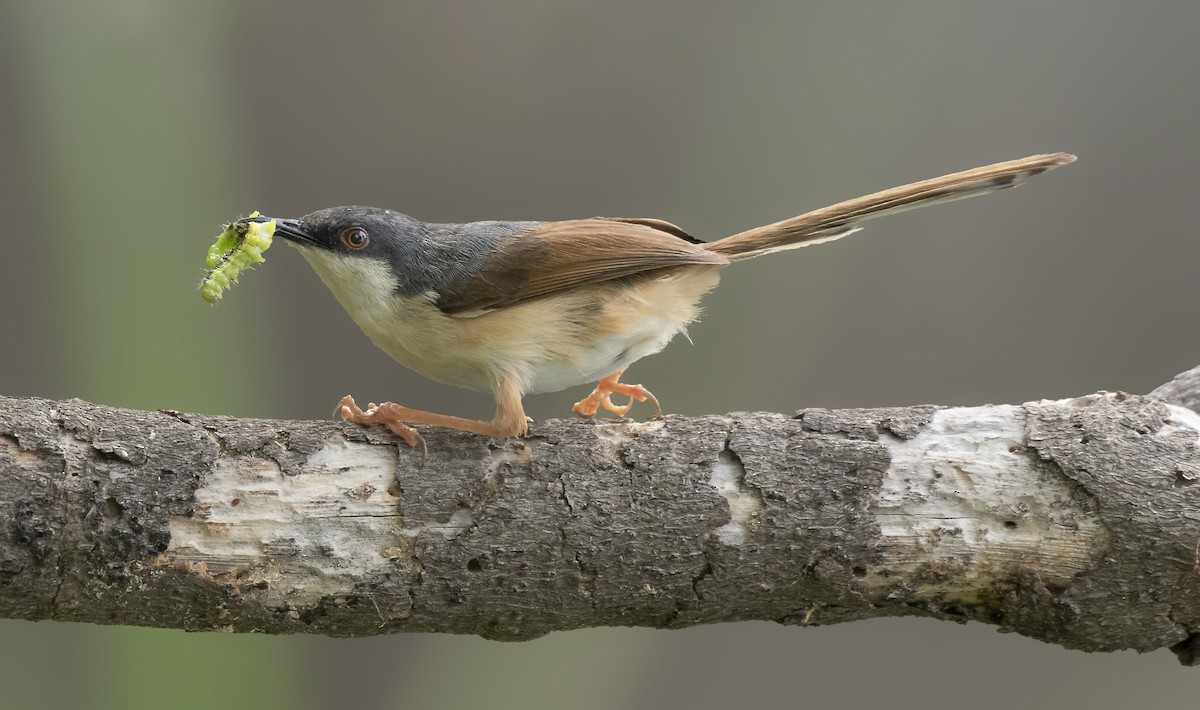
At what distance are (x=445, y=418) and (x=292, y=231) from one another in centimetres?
73

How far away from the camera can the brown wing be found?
2.84 meters

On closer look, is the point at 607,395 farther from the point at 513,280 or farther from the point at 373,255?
the point at 373,255

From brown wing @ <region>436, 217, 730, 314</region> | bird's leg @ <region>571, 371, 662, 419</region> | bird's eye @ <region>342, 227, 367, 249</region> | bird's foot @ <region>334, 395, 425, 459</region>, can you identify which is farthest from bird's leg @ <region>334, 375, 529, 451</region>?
bird's leg @ <region>571, 371, 662, 419</region>

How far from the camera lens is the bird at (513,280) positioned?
2.84 m

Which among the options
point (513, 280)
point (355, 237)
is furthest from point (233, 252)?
point (513, 280)

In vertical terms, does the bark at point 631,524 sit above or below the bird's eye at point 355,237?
below

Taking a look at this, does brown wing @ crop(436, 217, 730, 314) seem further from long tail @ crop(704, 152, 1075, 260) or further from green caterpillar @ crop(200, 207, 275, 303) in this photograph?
green caterpillar @ crop(200, 207, 275, 303)

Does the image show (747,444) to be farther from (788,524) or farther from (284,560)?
(284,560)

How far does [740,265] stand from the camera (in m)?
4.59

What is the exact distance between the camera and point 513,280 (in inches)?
112

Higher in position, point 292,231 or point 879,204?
point 879,204

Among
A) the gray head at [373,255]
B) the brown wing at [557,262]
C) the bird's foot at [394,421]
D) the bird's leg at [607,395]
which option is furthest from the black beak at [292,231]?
the bird's leg at [607,395]

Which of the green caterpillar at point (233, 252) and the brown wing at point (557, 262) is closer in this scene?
the green caterpillar at point (233, 252)

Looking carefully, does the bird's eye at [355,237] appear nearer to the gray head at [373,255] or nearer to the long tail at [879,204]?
the gray head at [373,255]
